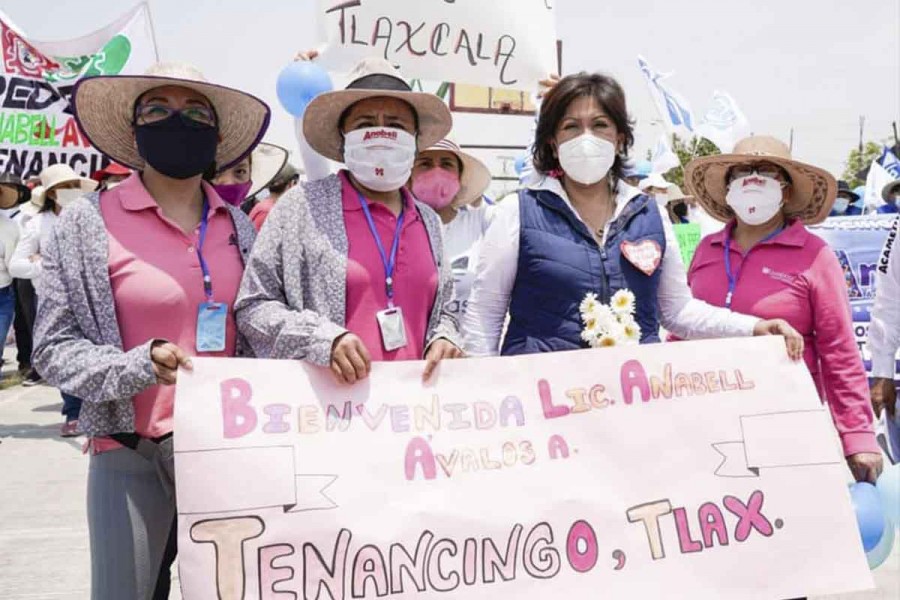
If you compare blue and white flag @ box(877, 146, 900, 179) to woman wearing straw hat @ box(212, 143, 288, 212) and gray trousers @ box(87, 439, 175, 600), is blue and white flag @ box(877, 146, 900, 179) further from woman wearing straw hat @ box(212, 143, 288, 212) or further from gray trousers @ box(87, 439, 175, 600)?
gray trousers @ box(87, 439, 175, 600)

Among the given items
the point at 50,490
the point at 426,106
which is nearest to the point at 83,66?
the point at 50,490

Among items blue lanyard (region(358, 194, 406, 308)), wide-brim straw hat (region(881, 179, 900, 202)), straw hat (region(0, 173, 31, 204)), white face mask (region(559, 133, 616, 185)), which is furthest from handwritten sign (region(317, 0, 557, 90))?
wide-brim straw hat (region(881, 179, 900, 202))

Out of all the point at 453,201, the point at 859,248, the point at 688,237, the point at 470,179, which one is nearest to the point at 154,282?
the point at 453,201

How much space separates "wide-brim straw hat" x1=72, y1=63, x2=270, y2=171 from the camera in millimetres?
2430

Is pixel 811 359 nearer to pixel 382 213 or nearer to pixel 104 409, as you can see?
pixel 382 213

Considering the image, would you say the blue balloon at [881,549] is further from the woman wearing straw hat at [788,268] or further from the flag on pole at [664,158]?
the flag on pole at [664,158]

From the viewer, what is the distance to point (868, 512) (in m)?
2.88

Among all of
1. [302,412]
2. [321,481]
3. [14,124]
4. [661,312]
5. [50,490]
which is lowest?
[50,490]

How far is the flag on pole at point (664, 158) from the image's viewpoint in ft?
40.4

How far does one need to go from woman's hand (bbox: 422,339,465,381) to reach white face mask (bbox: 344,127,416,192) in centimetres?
49

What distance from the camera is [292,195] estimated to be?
246 cm

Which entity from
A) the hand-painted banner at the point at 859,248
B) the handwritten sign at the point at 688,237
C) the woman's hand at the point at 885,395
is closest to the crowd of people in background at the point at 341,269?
the woman's hand at the point at 885,395

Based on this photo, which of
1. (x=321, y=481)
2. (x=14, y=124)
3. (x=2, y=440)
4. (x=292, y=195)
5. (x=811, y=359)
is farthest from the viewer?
(x=14, y=124)

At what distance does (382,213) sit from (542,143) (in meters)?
0.64
